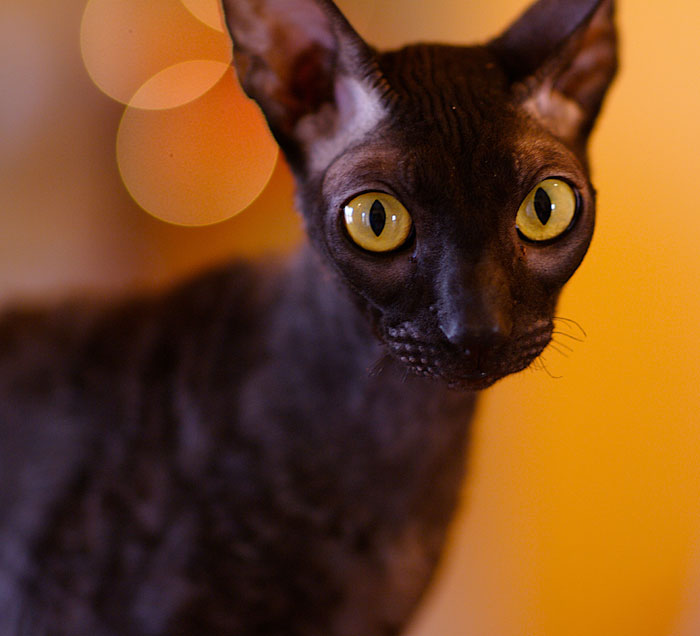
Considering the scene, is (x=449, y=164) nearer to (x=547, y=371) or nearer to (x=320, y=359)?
(x=547, y=371)

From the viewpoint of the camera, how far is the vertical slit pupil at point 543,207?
17.8 inches

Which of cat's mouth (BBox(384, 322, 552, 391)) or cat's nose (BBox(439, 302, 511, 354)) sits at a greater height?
cat's nose (BBox(439, 302, 511, 354))

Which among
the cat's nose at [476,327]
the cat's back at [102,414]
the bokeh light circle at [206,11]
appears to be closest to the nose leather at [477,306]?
the cat's nose at [476,327]

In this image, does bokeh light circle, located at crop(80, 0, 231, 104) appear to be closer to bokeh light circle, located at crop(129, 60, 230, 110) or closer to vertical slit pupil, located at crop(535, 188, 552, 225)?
bokeh light circle, located at crop(129, 60, 230, 110)

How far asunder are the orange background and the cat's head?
0.08 metres

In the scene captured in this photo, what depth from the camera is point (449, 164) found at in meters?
0.44

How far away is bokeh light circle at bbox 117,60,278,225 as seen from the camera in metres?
0.97

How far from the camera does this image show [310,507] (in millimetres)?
741

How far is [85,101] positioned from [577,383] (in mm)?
760

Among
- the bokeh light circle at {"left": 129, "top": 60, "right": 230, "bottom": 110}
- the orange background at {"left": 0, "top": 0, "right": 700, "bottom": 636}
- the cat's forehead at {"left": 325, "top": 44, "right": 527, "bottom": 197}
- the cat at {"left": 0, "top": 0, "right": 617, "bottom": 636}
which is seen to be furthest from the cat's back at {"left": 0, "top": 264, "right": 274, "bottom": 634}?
the cat's forehead at {"left": 325, "top": 44, "right": 527, "bottom": 197}

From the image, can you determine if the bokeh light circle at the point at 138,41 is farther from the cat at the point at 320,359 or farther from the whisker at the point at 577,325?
the whisker at the point at 577,325

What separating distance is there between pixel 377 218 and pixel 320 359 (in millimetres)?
291

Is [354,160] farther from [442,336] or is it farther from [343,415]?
[343,415]

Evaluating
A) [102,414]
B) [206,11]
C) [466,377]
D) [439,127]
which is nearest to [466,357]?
[466,377]
